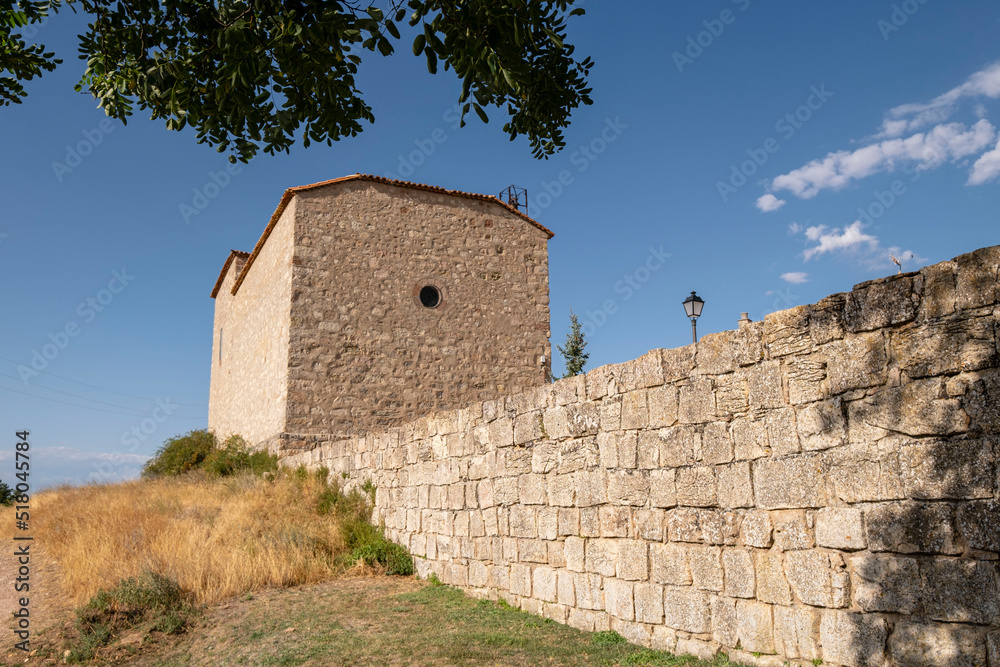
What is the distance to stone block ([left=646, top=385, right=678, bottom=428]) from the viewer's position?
5086mm

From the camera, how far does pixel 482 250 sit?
55.2ft

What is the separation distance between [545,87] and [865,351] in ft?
8.17

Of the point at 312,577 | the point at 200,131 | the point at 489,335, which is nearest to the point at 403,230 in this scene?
the point at 489,335

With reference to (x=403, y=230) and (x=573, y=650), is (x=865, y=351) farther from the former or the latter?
(x=403, y=230)

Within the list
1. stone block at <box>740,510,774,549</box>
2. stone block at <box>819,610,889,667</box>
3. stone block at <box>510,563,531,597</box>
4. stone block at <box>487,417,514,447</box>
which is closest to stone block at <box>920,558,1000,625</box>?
stone block at <box>819,610,889,667</box>

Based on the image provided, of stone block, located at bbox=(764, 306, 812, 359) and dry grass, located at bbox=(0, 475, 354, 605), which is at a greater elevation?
stone block, located at bbox=(764, 306, 812, 359)

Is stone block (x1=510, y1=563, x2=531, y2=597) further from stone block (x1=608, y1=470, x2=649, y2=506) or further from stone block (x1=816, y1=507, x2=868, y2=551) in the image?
stone block (x1=816, y1=507, x2=868, y2=551)

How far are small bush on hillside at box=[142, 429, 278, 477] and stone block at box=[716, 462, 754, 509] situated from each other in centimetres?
1118

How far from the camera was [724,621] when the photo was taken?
4.50 meters

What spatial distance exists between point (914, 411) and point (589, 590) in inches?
120

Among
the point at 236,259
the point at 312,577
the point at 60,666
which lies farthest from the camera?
the point at 236,259

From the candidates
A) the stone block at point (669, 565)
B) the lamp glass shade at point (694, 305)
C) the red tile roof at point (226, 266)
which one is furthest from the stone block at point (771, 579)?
the red tile roof at point (226, 266)

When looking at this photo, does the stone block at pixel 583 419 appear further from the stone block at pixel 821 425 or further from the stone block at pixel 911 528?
the stone block at pixel 911 528

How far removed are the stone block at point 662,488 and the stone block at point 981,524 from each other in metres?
1.91
